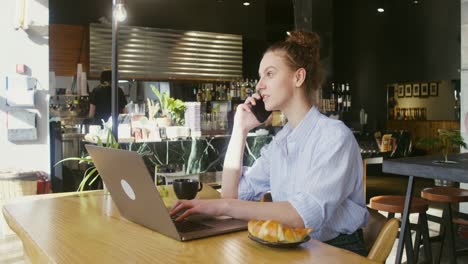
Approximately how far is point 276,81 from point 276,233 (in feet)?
2.43

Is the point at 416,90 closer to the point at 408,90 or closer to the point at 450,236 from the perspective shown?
the point at 408,90

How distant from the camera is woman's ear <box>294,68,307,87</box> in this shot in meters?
1.76

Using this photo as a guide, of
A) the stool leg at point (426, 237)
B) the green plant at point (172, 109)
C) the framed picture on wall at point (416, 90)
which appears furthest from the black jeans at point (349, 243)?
the framed picture on wall at point (416, 90)

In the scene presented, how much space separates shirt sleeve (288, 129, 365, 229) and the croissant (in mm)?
253

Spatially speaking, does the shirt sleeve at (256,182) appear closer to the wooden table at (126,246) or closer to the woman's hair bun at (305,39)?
the woman's hair bun at (305,39)

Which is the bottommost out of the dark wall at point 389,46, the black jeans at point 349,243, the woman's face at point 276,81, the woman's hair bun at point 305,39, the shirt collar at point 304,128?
the black jeans at point 349,243

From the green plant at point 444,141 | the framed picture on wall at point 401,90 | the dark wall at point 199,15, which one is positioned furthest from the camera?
the framed picture on wall at point 401,90

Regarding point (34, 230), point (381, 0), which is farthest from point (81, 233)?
point (381, 0)

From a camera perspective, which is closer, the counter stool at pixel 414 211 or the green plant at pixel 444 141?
the counter stool at pixel 414 211

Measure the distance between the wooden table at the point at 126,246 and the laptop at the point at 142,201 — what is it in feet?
0.08

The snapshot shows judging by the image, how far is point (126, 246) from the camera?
120cm

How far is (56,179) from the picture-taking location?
4887mm

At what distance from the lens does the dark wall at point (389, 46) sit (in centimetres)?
888

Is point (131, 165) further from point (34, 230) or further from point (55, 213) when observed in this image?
point (55, 213)
